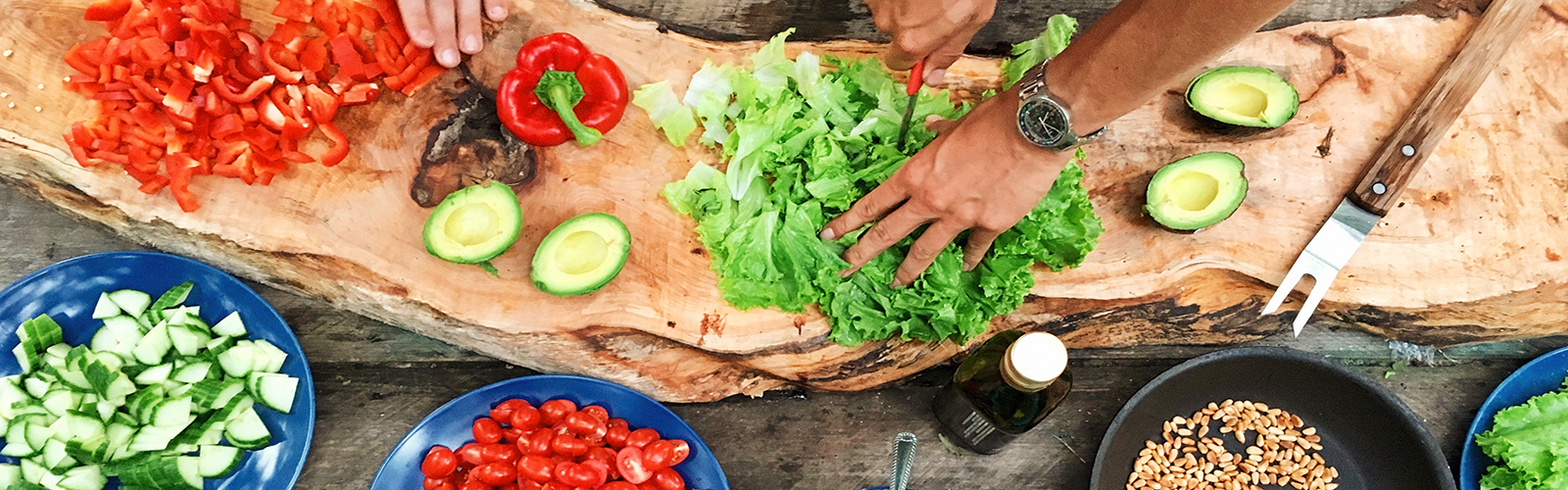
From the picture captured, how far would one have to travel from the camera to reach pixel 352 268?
80.9 inches

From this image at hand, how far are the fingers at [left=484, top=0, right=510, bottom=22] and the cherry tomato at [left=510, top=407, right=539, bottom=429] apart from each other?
98cm

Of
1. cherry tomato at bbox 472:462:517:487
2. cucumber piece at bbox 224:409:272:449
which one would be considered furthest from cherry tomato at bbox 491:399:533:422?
cucumber piece at bbox 224:409:272:449

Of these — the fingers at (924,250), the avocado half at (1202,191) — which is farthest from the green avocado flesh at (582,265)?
the avocado half at (1202,191)

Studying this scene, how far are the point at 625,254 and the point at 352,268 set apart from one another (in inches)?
25.6

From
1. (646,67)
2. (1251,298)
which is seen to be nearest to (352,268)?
(646,67)

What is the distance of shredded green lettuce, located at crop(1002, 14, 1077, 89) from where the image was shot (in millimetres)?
2180

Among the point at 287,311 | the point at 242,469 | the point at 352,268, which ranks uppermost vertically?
the point at 352,268

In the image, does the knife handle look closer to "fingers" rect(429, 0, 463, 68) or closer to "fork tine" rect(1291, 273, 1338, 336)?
"fork tine" rect(1291, 273, 1338, 336)

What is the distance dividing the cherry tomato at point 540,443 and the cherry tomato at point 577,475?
2.7 inches

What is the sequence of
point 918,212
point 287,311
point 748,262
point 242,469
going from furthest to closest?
point 287,311, point 242,469, point 748,262, point 918,212

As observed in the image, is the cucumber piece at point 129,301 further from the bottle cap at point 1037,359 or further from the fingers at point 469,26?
the bottle cap at point 1037,359

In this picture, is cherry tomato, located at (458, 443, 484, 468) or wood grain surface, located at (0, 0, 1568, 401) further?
cherry tomato, located at (458, 443, 484, 468)

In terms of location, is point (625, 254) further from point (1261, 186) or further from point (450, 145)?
point (1261, 186)

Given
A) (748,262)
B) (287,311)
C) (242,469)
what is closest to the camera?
(748,262)
